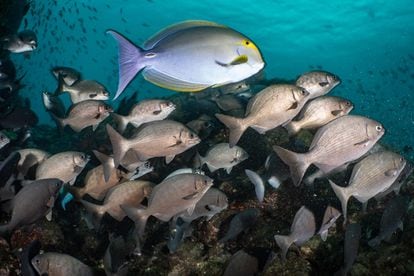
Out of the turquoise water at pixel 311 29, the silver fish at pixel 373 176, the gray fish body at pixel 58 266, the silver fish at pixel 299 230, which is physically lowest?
the turquoise water at pixel 311 29

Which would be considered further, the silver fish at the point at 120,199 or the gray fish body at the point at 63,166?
the gray fish body at the point at 63,166

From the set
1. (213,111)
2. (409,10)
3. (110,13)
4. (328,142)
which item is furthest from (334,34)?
(328,142)

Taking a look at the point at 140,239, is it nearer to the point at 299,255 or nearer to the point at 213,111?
the point at 299,255

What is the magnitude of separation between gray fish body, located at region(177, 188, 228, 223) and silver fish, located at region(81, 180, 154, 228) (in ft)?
1.97

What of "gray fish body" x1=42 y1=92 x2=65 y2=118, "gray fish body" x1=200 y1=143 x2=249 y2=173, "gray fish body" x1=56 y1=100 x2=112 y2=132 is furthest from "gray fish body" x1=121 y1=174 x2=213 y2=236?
"gray fish body" x1=42 y1=92 x2=65 y2=118

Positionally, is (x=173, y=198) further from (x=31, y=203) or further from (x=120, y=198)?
(x=31, y=203)

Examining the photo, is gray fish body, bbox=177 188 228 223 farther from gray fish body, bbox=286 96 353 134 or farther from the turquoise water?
the turquoise water

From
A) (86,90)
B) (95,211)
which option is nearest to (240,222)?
(95,211)

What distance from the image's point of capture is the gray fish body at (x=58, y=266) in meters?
3.02

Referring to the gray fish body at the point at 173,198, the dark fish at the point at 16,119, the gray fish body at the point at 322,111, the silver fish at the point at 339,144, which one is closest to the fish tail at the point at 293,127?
the gray fish body at the point at 322,111

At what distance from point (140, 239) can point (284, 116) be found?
2160 millimetres

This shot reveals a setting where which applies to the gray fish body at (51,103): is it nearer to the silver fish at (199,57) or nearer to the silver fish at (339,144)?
the silver fish at (199,57)

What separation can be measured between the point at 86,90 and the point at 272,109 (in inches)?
172

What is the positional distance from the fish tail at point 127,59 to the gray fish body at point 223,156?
2.63m
